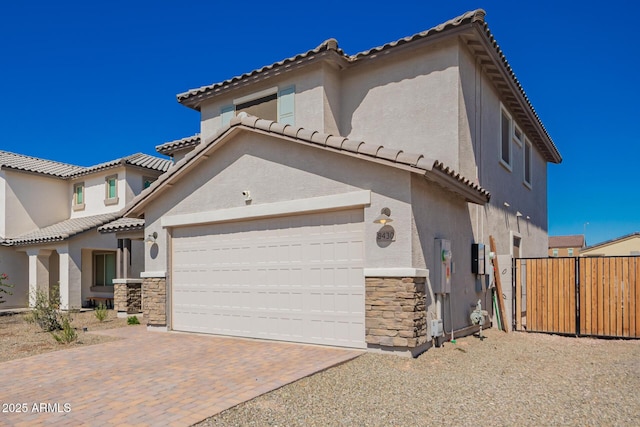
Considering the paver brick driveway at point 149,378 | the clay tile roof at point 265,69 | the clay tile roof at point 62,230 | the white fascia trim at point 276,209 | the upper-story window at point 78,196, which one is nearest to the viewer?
the paver brick driveway at point 149,378

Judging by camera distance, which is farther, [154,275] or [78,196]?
[78,196]

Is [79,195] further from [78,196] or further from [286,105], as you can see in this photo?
[286,105]

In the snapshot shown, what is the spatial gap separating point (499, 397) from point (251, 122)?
7335 mm

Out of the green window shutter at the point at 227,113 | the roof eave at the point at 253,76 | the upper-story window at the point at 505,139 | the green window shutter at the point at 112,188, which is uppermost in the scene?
the roof eave at the point at 253,76

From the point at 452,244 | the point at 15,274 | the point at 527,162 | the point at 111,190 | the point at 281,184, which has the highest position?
the point at 527,162

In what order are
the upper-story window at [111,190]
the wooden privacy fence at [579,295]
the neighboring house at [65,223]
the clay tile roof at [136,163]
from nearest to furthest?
the wooden privacy fence at [579,295] < the neighboring house at [65,223] < the clay tile roof at [136,163] < the upper-story window at [111,190]

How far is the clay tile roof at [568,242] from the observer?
7075 centimetres

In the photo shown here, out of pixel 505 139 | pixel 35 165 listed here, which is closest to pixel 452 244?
pixel 505 139

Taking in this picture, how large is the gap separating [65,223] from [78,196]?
5.34 ft

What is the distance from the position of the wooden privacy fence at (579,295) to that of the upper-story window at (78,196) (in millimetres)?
21679

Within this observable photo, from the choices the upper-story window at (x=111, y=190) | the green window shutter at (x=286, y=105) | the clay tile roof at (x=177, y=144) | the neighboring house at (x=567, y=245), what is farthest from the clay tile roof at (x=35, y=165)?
the neighboring house at (x=567, y=245)

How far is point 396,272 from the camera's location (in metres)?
8.30

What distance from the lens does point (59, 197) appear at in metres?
24.6

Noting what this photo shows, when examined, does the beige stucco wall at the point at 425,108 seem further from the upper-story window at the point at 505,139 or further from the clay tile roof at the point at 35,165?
the clay tile roof at the point at 35,165
